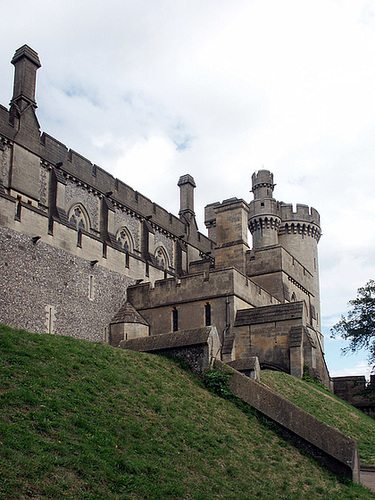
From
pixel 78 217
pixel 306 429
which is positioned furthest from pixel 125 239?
pixel 306 429

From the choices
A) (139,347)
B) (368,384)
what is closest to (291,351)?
(368,384)

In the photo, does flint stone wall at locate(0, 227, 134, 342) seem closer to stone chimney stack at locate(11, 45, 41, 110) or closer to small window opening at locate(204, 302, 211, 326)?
small window opening at locate(204, 302, 211, 326)

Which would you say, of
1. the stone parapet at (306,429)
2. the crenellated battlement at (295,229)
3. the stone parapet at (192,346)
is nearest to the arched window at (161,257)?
the crenellated battlement at (295,229)

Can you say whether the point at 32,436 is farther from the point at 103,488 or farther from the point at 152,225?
the point at 152,225

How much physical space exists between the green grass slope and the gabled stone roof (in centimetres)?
790

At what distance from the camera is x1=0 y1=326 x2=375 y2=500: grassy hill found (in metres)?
7.20

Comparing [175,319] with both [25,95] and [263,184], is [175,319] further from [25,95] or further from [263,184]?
[263,184]

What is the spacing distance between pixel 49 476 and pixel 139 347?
25.1 feet

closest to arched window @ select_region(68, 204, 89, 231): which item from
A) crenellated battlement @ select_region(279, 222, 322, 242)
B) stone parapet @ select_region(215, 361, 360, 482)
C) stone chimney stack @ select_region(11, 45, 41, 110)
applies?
stone chimney stack @ select_region(11, 45, 41, 110)

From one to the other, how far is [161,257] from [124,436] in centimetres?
2990

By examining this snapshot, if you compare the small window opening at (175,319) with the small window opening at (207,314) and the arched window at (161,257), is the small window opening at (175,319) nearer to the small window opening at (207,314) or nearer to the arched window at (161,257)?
the small window opening at (207,314)

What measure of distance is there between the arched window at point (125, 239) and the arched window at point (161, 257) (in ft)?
9.90

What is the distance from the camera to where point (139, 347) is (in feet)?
47.6

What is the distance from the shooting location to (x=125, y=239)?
35094 millimetres
